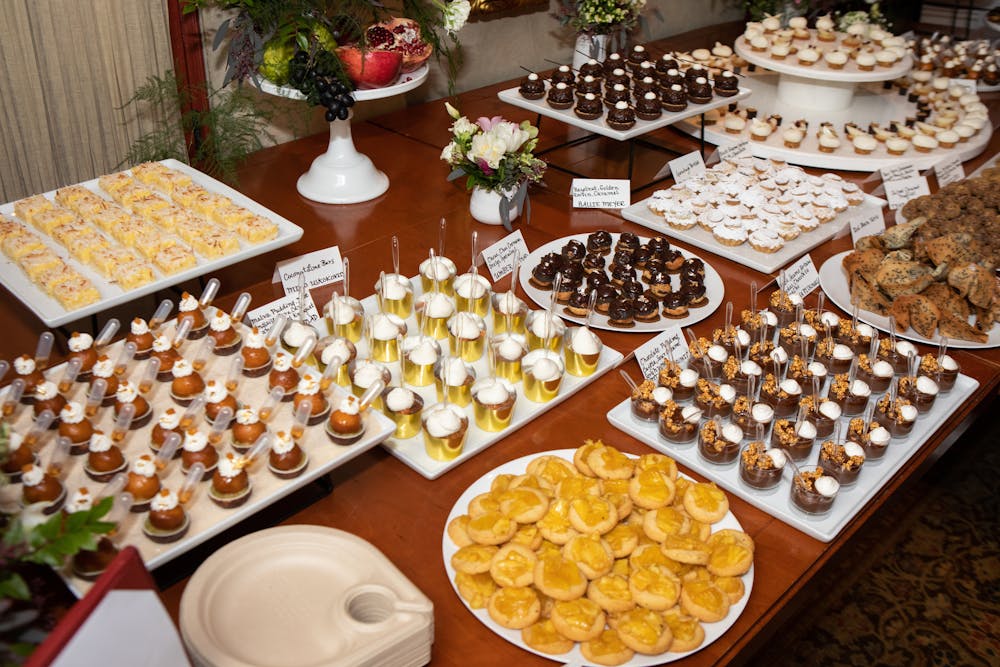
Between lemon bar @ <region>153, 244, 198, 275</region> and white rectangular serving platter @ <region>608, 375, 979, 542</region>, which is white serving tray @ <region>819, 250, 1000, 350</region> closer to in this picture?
white rectangular serving platter @ <region>608, 375, 979, 542</region>

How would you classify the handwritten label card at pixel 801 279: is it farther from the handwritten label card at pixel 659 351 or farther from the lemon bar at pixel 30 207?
the lemon bar at pixel 30 207

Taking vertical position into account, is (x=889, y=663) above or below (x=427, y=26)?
below

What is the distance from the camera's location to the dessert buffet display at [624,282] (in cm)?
208

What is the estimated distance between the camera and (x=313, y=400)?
1479 millimetres

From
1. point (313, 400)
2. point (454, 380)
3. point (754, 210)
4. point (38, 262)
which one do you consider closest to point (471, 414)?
point (454, 380)

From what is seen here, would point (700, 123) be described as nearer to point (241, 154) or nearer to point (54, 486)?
point (241, 154)

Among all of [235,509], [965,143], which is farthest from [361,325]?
[965,143]

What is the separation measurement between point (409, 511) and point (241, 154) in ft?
4.75

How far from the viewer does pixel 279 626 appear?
3.86 ft

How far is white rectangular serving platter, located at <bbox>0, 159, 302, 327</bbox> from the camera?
66.7 inches

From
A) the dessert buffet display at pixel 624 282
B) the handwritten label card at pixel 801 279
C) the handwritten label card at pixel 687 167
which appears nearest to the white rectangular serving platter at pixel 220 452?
the dessert buffet display at pixel 624 282

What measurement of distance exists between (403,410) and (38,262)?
801 mm

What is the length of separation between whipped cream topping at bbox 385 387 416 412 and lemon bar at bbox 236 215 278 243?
0.53m

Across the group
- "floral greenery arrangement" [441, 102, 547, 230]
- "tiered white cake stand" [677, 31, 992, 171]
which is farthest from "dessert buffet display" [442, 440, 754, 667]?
"tiered white cake stand" [677, 31, 992, 171]
